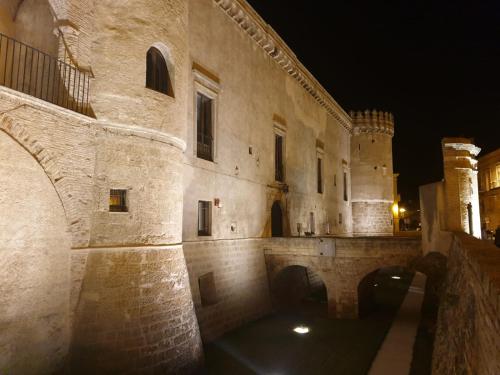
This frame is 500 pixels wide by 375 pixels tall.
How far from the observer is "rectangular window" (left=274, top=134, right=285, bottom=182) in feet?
60.7

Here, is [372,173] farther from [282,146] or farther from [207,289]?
[207,289]

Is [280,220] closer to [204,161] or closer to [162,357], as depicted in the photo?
[204,161]

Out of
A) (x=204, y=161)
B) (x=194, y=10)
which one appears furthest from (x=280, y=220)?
(x=194, y=10)

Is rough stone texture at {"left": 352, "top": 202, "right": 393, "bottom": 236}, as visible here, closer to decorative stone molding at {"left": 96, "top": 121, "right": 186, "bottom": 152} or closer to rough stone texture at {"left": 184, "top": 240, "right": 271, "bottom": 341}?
rough stone texture at {"left": 184, "top": 240, "right": 271, "bottom": 341}

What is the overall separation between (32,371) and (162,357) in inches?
97.3

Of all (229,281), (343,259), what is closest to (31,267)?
(229,281)

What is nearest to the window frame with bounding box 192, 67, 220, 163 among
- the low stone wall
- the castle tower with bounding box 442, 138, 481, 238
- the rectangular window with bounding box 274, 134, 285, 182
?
the rectangular window with bounding box 274, 134, 285, 182

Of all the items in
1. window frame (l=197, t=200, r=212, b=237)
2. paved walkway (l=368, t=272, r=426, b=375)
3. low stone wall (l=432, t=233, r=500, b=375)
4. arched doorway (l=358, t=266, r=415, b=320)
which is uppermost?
window frame (l=197, t=200, r=212, b=237)

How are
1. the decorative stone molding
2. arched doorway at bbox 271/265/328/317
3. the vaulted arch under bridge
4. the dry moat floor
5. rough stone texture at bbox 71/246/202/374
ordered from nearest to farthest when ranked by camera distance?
rough stone texture at bbox 71/246/202/374 → the decorative stone molding → the dry moat floor → the vaulted arch under bridge → arched doorway at bbox 271/265/328/317

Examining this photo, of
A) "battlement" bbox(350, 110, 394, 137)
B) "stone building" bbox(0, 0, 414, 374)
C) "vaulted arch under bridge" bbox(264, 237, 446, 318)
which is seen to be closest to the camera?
"stone building" bbox(0, 0, 414, 374)

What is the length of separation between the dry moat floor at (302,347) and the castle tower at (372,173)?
14657mm

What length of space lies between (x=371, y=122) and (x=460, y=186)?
61.6 ft

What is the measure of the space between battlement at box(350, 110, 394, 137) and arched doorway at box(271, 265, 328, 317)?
14.4 metres

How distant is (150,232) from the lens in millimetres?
8766
